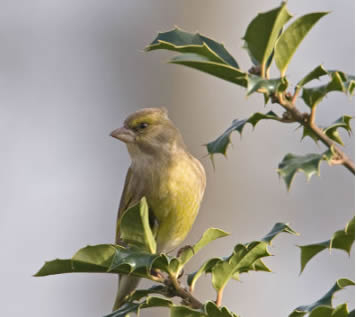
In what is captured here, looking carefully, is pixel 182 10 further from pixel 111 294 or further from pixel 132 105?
pixel 111 294

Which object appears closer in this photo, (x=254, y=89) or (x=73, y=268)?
(x=254, y=89)

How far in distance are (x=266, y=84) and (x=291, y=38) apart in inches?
8.0

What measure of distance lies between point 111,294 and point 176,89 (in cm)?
259

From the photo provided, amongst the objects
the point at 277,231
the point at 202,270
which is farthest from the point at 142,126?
the point at 277,231

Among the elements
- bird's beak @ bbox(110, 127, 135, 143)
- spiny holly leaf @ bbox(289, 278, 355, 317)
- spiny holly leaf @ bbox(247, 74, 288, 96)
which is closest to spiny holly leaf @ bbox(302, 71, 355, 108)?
spiny holly leaf @ bbox(247, 74, 288, 96)

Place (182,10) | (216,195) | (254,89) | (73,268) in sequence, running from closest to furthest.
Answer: (254,89) < (73,268) < (216,195) < (182,10)

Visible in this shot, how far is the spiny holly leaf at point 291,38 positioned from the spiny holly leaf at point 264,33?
0.07 feet

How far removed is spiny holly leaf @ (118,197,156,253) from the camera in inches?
86.9

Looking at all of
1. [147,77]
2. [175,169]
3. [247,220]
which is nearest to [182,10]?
[147,77]

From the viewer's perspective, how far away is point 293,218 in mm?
8570

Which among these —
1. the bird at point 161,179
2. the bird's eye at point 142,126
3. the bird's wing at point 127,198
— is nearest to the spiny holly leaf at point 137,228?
the bird at point 161,179

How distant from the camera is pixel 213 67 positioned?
6.48 ft

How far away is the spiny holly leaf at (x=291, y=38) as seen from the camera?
6.54 ft

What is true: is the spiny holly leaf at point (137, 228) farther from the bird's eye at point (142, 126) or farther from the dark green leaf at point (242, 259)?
the bird's eye at point (142, 126)
